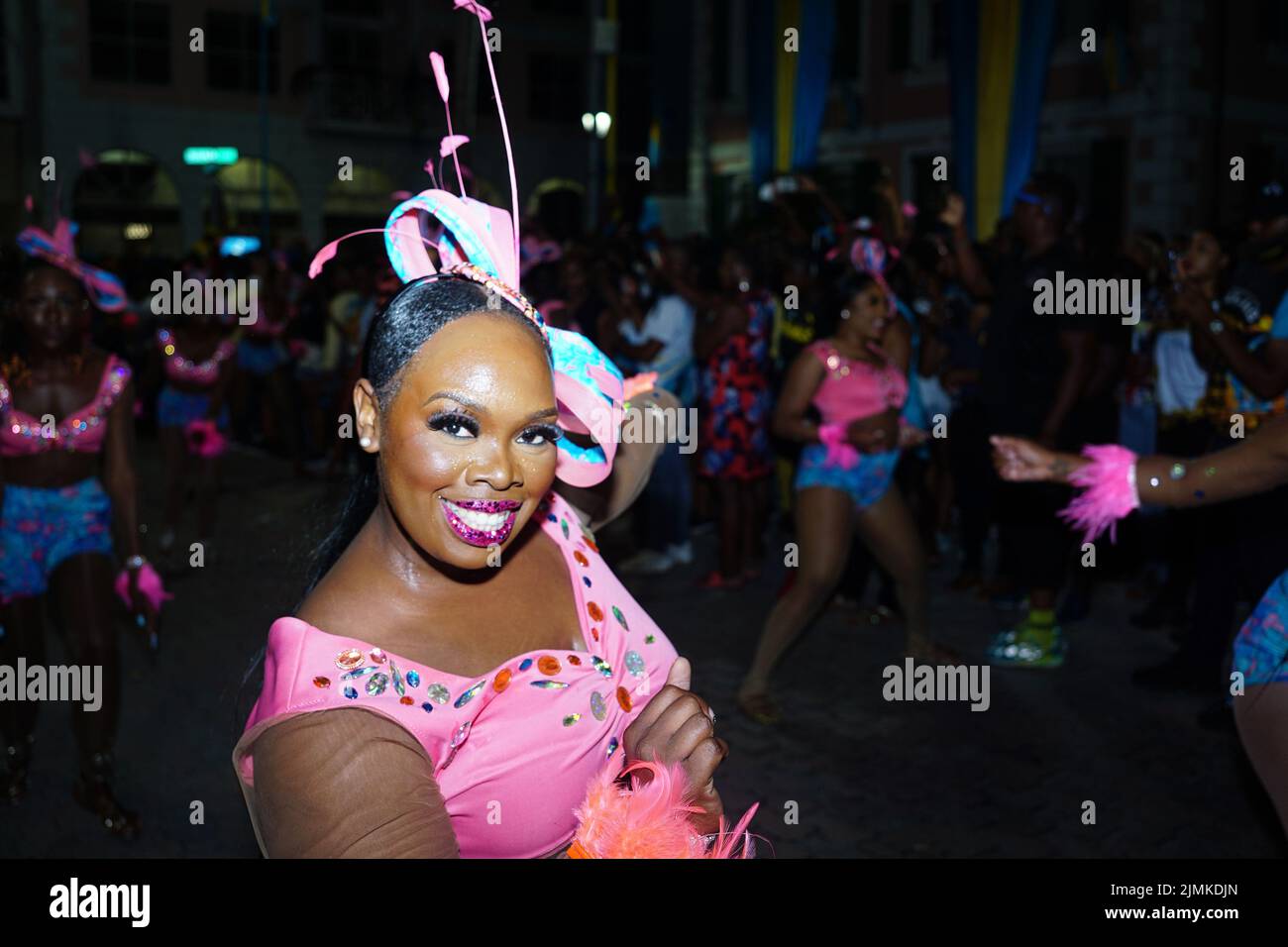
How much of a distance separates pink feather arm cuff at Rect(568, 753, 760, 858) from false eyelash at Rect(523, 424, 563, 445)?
0.48 m

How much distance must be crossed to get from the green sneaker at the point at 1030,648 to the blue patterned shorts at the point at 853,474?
120 centimetres

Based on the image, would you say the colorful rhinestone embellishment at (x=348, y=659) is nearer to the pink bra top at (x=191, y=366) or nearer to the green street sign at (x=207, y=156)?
the pink bra top at (x=191, y=366)

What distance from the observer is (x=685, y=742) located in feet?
5.50

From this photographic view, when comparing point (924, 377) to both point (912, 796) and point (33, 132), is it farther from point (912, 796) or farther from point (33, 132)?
point (33, 132)

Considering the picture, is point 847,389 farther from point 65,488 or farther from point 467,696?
point 467,696

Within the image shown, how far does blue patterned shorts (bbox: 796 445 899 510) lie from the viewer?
202 inches

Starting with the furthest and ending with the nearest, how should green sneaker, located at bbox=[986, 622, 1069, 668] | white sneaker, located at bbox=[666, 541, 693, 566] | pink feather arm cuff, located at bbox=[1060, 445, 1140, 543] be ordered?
white sneaker, located at bbox=[666, 541, 693, 566] < green sneaker, located at bbox=[986, 622, 1069, 668] < pink feather arm cuff, located at bbox=[1060, 445, 1140, 543]

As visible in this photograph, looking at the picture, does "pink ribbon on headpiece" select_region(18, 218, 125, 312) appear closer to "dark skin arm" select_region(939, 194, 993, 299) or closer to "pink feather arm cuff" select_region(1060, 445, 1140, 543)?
"pink feather arm cuff" select_region(1060, 445, 1140, 543)

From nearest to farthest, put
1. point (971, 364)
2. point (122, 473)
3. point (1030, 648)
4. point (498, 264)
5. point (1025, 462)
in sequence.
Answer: point (498, 264)
point (1025, 462)
point (122, 473)
point (1030, 648)
point (971, 364)

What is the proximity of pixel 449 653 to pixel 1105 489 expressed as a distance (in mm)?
1645

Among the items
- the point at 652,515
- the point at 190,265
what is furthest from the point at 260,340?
the point at 652,515

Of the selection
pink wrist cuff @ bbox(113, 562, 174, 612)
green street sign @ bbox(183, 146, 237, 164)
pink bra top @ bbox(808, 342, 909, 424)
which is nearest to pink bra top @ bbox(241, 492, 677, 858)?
pink wrist cuff @ bbox(113, 562, 174, 612)

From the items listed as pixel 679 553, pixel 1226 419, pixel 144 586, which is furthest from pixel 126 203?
pixel 1226 419

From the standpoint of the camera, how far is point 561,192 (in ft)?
102
